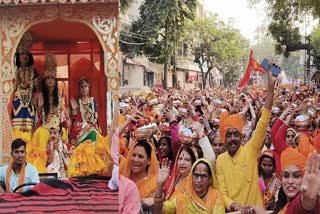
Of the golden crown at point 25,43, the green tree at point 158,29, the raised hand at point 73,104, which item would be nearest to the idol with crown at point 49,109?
the raised hand at point 73,104

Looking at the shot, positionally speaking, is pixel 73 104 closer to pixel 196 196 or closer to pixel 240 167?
pixel 240 167

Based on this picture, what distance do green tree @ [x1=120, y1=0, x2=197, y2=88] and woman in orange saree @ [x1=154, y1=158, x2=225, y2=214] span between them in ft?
99.7

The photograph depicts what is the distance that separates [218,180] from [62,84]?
454cm

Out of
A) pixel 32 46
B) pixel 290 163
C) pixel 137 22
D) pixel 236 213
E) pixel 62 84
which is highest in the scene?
pixel 137 22

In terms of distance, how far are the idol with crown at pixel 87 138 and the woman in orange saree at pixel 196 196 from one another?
1.01 m

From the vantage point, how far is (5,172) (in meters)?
5.59

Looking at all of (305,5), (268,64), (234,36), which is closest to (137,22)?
(305,5)

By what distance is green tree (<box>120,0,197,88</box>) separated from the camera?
35.0 meters

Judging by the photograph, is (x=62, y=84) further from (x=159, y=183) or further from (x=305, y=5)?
(x=305, y=5)

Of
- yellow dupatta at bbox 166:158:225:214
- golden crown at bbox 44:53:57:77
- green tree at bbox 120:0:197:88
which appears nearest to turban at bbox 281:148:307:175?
yellow dupatta at bbox 166:158:225:214

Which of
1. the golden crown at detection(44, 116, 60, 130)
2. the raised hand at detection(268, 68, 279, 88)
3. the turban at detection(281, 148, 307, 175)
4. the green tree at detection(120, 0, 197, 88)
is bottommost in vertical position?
the turban at detection(281, 148, 307, 175)

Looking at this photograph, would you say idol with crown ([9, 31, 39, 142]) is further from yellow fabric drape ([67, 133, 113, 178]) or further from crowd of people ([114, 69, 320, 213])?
yellow fabric drape ([67, 133, 113, 178])

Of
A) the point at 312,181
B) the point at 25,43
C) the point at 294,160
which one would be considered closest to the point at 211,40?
the point at 25,43

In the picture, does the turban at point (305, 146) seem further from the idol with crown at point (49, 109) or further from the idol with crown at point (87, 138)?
the idol with crown at point (49, 109)
